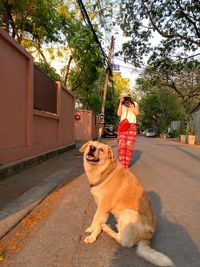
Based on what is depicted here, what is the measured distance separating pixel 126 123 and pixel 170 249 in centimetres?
481

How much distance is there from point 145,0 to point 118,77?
53.7 m

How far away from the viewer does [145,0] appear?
2106 cm

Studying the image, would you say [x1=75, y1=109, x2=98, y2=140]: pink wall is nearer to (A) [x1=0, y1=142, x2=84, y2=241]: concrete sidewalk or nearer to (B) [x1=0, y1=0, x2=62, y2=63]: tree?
(B) [x1=0, y1=0, x2=62, y2=63]: tree

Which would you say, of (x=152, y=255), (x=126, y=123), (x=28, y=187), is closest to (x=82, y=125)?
(x=126, y=123)

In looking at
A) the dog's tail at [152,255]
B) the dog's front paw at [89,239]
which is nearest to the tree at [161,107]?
the dog's front paw at [89,239]

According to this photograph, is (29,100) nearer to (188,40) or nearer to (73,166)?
(73,166)

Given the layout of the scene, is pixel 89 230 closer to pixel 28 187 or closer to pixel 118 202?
pixel 118 202

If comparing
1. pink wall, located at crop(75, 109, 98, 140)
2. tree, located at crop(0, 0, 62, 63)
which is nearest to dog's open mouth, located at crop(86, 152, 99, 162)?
tree, located at crop(0, 0, 62, 63)

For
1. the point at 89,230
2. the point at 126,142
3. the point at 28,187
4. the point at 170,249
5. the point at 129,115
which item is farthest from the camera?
the point at 126,142

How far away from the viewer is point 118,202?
14.0 feet

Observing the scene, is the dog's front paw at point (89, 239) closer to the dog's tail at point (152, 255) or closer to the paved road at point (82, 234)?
the paved road at point (82, 234)

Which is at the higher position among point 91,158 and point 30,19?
point 30,19

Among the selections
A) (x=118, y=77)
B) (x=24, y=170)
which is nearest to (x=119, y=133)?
(x=24, y=170)

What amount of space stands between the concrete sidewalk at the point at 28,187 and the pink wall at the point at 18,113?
1.75 feet
